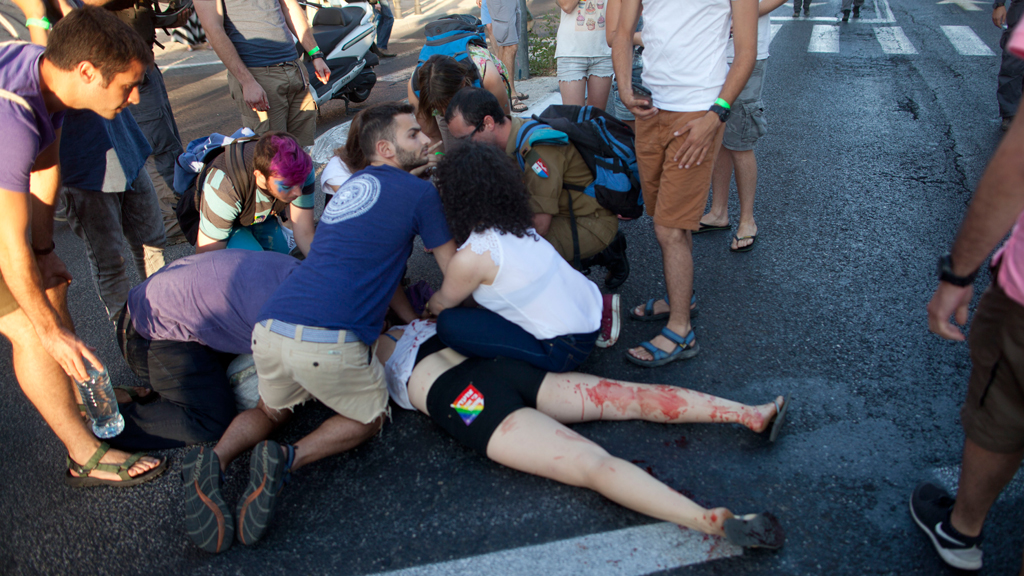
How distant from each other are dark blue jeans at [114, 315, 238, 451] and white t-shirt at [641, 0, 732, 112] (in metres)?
2.23

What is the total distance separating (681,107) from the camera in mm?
2721

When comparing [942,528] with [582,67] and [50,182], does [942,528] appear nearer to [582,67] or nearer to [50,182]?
[50,182]

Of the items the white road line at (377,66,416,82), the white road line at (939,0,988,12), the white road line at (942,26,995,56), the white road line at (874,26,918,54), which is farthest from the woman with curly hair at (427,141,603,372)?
the white road line at (939,0,988,12)

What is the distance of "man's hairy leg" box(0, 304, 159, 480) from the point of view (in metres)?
2.21

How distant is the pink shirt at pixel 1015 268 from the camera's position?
55.4 inches

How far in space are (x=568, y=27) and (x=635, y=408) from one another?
3306mm

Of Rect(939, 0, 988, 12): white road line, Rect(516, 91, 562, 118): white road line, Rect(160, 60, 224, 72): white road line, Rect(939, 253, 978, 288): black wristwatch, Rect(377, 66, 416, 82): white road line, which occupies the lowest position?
Rect(939, 0, 988, 12): white road line

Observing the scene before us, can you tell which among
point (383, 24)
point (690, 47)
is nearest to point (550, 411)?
point (690, 47)

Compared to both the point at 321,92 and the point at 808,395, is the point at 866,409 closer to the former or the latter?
the point at 808,395

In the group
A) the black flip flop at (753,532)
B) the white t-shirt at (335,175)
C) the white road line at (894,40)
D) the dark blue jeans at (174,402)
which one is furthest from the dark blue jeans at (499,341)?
the white road line at (894,40)

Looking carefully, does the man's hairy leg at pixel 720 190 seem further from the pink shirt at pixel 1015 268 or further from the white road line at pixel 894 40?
the white road line at pixel 894 40

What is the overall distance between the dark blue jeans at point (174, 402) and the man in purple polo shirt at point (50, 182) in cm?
12

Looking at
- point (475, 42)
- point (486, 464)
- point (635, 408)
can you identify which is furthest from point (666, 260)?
point (475, 42)

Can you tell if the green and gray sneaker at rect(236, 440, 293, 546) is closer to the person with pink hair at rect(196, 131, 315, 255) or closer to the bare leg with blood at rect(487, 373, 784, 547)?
the bare leg with blood at rect(487, 373, 784, 547)
